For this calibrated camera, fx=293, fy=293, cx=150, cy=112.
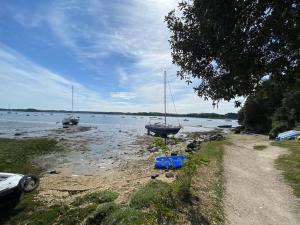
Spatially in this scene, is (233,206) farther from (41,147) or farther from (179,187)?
(41,147)

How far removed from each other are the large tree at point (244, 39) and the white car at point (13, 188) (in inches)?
417

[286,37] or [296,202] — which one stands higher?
[286,37]

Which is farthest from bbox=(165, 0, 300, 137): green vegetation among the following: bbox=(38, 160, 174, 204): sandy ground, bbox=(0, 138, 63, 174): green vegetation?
bbox=(0, 138, 63, 174): green vegetation

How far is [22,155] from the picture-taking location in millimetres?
30844

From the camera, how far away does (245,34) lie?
6941mm

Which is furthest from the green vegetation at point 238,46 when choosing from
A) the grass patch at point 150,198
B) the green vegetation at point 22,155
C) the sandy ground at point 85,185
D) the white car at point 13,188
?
the green vegetation at point 22,155

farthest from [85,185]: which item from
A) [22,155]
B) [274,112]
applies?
[274,112]

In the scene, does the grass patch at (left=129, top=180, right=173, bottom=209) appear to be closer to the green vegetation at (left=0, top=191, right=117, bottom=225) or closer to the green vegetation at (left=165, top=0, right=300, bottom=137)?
the green vegetation at (left=0, top=191, right=117, bottom=225)

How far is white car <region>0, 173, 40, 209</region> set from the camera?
13.3m

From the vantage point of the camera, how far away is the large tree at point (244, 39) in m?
6.28

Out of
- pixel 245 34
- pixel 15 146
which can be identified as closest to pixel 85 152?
pixel 15 146

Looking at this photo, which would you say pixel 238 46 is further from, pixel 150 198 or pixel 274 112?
pixel 274 112

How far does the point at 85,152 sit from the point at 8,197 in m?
23.3

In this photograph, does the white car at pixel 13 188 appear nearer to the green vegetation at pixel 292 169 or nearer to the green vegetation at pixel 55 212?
the green vegetation at pixel 55 212
